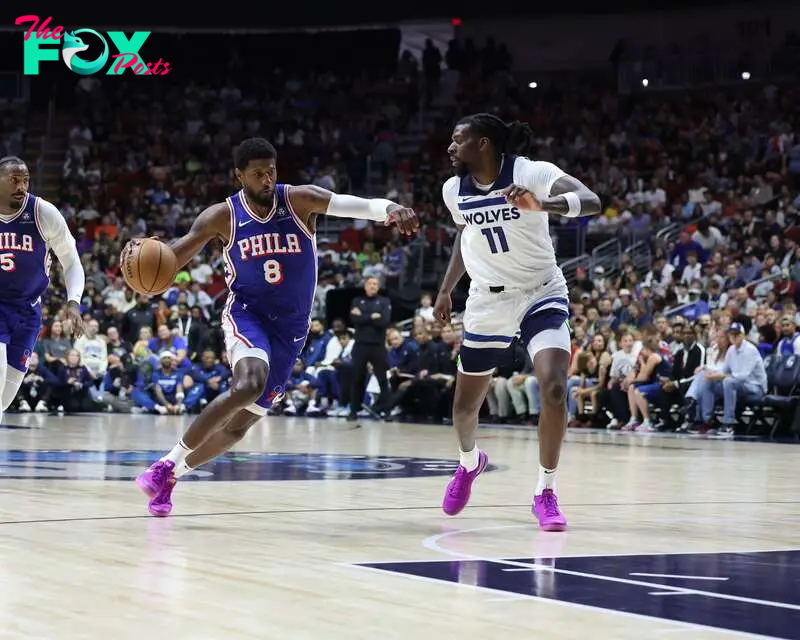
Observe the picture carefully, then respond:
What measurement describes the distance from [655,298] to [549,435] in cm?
1154

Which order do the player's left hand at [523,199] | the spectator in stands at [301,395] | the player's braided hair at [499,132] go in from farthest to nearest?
the spectator in stands at [301,395] → the player's braided hair at [499,132] → the player's left hand at [523,199]

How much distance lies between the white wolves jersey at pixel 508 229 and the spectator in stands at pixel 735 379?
8257 millimetres

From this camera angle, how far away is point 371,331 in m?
17.1

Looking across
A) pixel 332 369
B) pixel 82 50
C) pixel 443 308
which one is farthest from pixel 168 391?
pixel 443 308

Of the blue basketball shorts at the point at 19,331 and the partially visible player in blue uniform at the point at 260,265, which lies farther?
the blue basketball shorts at the point at 19,331

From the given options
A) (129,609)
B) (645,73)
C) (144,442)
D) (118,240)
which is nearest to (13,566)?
(129,609)

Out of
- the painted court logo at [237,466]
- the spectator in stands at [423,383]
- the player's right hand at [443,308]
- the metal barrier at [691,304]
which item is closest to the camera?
Result: the player's right hand at [443,308]

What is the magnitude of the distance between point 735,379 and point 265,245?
9.00 m

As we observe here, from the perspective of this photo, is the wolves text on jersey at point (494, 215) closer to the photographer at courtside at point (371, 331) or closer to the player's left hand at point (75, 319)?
the player's left hand at point (75, 319)

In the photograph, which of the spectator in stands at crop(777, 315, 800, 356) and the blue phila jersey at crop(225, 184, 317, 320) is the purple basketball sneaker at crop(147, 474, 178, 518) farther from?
the spectator in stands at crop(777, 315, 800, 356)

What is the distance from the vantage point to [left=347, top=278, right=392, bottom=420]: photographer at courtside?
17.0 m

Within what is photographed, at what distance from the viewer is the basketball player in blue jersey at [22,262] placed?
305 inches

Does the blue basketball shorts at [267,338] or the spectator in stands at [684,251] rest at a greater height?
the spectator in stands at [684,251]

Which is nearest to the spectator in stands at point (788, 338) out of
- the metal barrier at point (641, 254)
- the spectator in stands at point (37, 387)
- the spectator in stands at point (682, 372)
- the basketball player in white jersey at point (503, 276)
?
the spectator in stands at point (682, 372)
